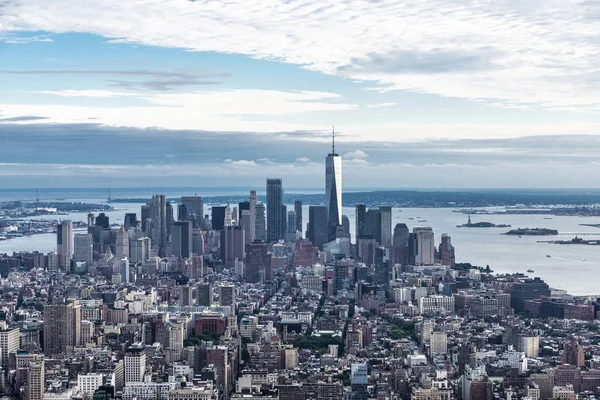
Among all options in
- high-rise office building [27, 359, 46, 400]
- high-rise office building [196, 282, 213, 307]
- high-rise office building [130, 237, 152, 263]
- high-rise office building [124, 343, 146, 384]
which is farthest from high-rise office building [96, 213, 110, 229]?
high-rise office building [27, 359, 46, 400]

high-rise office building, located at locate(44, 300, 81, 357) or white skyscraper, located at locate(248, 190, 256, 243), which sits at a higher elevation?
white skyscraper, located at locate(248, 190, 256, 243)

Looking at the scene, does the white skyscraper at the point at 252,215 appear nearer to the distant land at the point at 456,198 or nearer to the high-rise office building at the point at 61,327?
the distant land at the point at 456,198

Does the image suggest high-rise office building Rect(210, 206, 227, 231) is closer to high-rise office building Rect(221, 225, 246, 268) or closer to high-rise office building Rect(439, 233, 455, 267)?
high-rise office building Rect(221, 225, 246, 268)

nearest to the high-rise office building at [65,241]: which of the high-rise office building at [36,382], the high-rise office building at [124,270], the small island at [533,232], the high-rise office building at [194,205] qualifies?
the high-rise office building at [124,270]

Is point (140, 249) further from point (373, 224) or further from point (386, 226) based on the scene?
point (386, 226)

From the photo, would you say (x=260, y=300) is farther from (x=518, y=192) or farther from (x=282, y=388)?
(x=518, y=192)

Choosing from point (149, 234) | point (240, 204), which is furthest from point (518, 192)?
point (149, 234)
